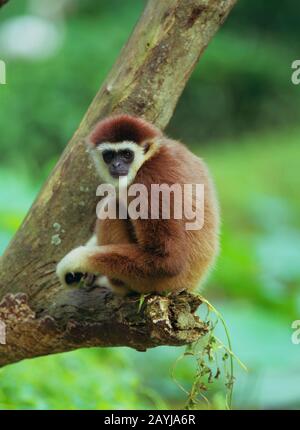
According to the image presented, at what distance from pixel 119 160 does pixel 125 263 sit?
610 mm

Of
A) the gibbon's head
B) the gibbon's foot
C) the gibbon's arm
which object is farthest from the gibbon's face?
the gibbon's foot

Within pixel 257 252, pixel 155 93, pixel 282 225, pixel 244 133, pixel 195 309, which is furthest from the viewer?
pixel 244 133

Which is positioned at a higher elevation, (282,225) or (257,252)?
(282,225)

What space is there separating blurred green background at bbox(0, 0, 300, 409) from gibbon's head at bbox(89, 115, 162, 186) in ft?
6.00

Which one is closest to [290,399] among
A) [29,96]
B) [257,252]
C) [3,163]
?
[257,252]

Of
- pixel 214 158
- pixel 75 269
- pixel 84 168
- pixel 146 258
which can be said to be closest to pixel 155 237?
pixel 146 258

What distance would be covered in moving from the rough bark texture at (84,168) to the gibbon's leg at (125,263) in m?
0.22

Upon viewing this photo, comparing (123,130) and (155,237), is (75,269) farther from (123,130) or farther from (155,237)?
(123,130)

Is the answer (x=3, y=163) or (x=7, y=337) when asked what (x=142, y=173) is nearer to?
(x=7, y=337)

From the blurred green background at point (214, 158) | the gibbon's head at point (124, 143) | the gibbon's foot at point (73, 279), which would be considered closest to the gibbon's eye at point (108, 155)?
the gibbon's head at point (124, 143)

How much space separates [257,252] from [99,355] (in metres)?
2.03

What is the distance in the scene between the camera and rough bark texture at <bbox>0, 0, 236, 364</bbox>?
4.36 metres

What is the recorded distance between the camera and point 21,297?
438cm

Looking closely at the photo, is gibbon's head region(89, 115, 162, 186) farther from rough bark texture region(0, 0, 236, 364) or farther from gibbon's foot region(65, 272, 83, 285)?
gibbon's foot region(65, 272, 83, 285)
